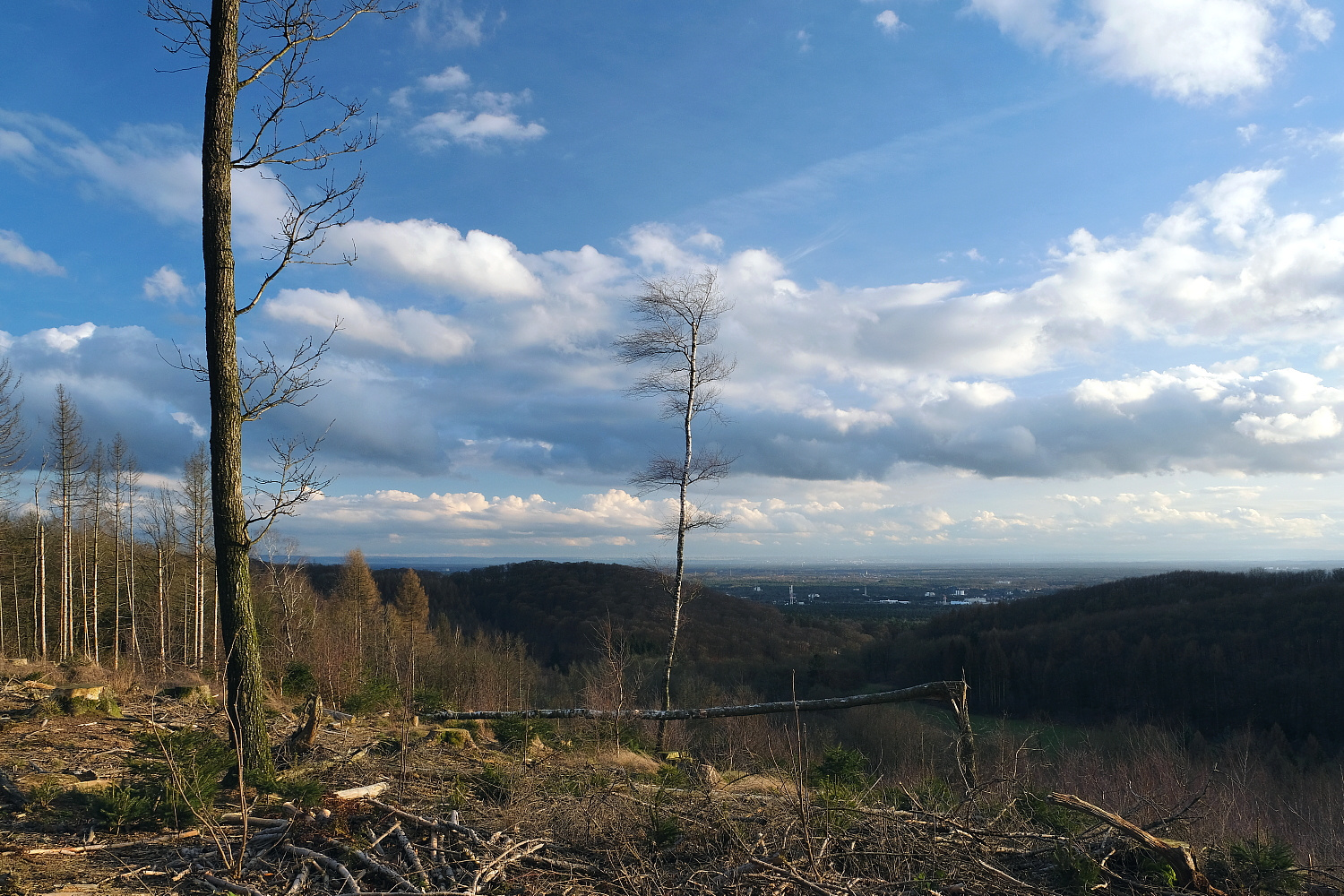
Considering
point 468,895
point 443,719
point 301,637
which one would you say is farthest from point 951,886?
point 301,637

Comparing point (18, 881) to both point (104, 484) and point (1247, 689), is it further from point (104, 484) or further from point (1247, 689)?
point (1247, 689)

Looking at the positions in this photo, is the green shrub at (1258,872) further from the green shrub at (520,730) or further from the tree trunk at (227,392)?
the green shrub at (520,730)

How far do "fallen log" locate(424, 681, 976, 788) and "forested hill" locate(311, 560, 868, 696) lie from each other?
29.7 meters

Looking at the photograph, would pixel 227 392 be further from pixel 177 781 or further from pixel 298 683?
pixel 298 683

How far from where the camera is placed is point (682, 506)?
1377cm

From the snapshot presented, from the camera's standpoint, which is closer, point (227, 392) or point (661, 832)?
point (661, 832)

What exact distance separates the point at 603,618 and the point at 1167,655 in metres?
40.2

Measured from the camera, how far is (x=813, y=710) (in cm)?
1046

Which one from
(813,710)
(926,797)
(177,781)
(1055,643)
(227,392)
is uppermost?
(227,392)

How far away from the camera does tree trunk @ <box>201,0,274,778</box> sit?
5.43 meters

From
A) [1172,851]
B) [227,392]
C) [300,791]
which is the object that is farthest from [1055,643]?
[227,392]

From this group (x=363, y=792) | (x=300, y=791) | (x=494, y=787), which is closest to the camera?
(x=300, y=791)

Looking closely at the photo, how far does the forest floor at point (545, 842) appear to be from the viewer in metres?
3.76

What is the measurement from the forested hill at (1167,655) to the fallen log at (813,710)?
4228 centimetres
